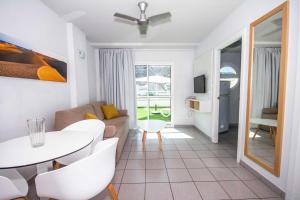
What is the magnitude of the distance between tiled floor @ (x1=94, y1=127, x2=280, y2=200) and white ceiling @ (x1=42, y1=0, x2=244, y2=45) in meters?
2.51

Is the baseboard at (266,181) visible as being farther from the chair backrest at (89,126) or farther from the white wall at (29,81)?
the white wall at (29,81)

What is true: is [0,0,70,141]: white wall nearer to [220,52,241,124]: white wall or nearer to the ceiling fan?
the ceiling fan

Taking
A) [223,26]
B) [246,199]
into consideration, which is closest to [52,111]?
[246,199]

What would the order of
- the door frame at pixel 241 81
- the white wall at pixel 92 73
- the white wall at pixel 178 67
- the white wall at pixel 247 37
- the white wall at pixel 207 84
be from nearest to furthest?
the white wall at pixel 247 37
the door frame at pixel 241 81
the white wall at pixel 207 84
the white wall at pixel 92 73
the white wall at pixel 178 67

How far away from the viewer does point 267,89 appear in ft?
5.64

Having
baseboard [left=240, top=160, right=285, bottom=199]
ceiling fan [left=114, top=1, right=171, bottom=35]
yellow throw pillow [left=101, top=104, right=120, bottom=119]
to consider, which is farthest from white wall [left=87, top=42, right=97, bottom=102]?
baseboard [left=240, top=160, right=285, bottom=199]

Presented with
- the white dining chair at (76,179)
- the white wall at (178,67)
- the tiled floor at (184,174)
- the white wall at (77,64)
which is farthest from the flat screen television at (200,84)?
the white dining chair at (76,179)

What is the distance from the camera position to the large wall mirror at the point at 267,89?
148cm

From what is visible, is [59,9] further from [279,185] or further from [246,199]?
[279,185]

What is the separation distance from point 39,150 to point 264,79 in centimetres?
252

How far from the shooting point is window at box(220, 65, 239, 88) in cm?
408

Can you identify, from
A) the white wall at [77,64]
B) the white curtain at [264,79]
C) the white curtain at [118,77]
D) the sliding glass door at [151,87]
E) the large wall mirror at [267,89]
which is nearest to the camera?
the large wall mirror at [267,89]

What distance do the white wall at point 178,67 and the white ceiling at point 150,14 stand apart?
0.60 metres

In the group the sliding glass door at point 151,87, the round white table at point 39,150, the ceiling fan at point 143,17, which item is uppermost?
the ceiling fan at point 143,17
